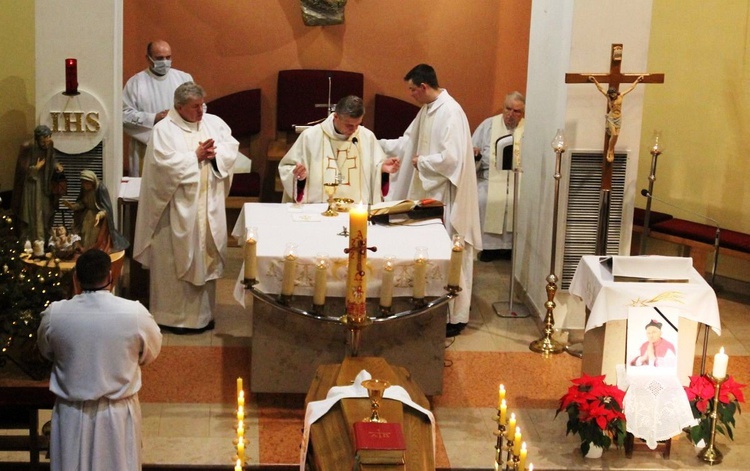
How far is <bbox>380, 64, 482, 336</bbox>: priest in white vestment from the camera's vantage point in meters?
8.61

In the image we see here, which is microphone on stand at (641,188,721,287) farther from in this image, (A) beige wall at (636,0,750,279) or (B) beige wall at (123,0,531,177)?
(B) beige wall at (123,0,531,177)

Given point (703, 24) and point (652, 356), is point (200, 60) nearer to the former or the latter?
point (703, 24)

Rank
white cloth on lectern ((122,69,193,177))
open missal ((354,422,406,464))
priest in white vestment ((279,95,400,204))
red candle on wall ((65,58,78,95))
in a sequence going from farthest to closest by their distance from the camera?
1. white cloth on lectern ((122,69,193,177))
2. priest in white vestment ((279,95,400,204))
3. red candle on wall ((65,58,78,95))
4. open missal ((354,422,406,464))

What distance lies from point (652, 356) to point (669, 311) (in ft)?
0.89

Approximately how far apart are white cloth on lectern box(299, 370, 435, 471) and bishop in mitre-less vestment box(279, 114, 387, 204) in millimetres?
3073

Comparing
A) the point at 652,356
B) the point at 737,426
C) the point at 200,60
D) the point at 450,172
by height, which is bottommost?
the point at 737,426

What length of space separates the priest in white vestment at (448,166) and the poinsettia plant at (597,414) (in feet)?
6.17

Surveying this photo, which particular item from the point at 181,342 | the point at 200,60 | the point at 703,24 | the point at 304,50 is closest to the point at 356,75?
the point at 304,50

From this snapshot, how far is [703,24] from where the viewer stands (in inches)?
404

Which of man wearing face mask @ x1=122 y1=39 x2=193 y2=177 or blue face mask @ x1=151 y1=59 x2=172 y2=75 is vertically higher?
blue face mask @ x1=151 y1=59 x2=172 y2=75

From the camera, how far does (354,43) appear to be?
11836 millimetres

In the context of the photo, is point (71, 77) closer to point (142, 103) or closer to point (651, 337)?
point (142, 103)

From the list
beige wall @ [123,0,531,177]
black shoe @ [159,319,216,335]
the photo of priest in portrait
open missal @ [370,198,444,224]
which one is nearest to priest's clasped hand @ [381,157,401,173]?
open missal @ [370,198,444,224]

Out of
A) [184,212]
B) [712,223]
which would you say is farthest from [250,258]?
[712,223]
